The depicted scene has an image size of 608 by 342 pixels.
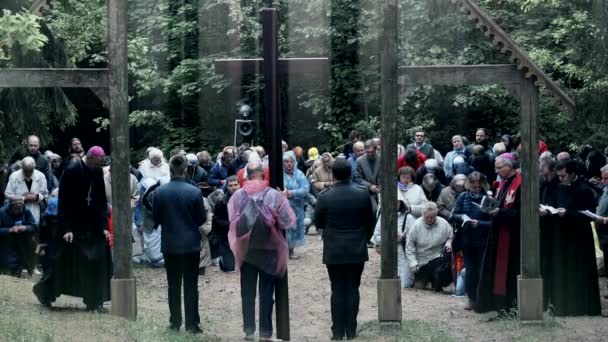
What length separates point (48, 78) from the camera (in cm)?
1388

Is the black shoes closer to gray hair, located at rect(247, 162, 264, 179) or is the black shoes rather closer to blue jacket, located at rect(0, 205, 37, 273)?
gray hair, located at rect(247, 162, 264, 179)

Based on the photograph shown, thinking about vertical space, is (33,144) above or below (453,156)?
above

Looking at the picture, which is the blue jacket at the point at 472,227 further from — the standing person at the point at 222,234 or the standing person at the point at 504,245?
the standing person at the point at 222,234

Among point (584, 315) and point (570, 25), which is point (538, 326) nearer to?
point (584, 315)

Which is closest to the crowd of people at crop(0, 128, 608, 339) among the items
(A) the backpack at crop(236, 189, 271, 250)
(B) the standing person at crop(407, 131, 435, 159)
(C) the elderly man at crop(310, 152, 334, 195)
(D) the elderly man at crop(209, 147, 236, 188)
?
(A) the backpack at crop(236, 189, 271, 250)

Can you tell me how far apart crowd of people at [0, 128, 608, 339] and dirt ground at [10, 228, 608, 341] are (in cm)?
43

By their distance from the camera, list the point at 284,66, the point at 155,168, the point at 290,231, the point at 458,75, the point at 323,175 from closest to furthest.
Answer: the point at 284,66 → the point at 458,75 → the point at 290,231 → the point at 155,168 → the point at 323,175

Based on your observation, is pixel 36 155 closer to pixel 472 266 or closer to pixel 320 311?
pixel 320 311

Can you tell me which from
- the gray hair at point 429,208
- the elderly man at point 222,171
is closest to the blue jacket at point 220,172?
the elderly man at point 222,171

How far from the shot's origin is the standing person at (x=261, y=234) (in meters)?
13.2

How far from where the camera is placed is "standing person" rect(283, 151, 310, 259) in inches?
828

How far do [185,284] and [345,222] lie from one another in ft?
6.32

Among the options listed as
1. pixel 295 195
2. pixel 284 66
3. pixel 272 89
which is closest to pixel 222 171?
pixel 295 195

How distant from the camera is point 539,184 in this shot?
49.2 ft
